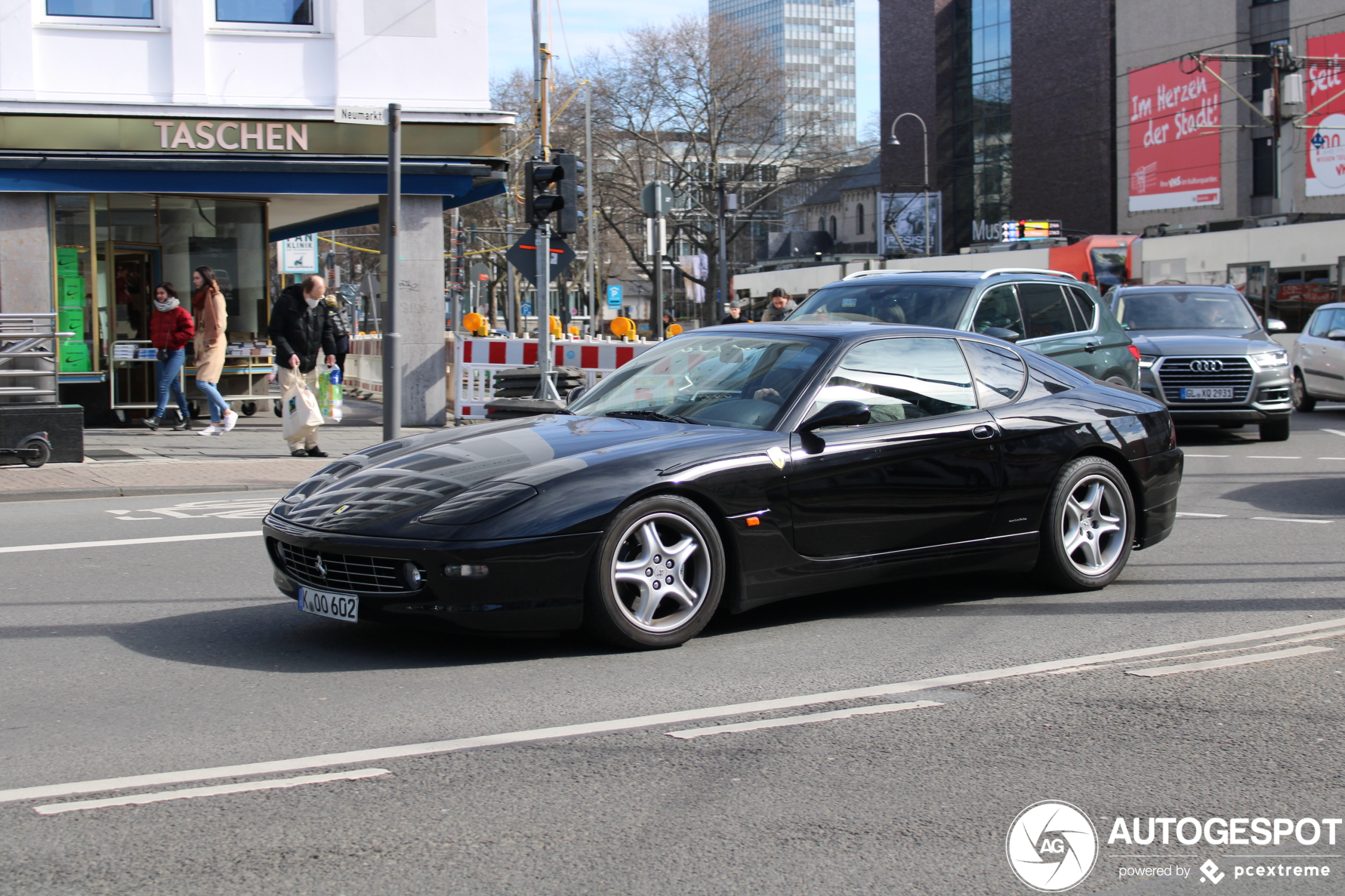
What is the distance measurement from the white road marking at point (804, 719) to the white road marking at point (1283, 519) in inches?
233

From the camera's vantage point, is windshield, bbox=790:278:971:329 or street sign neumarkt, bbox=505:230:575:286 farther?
street sign neumarkt, bbox=505:230:575:286

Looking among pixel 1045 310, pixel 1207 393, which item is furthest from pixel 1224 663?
pixel 1207 393

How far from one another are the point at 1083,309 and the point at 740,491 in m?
8.43

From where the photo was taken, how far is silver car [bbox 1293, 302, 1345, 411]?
20266mm

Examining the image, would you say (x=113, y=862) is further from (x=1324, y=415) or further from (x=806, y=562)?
(x=1324, y=415)

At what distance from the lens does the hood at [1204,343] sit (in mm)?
16312

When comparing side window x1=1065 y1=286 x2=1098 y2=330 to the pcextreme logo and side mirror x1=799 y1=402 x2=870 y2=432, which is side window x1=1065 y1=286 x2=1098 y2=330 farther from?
the pcextreme logo

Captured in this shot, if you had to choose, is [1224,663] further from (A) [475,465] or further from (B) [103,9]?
(B) [103,9]

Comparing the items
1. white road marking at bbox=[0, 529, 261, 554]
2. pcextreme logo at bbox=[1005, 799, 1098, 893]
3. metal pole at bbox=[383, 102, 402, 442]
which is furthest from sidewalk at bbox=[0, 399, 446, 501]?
pcextreme logo at bbox=[1005, 799, 1098, 893]

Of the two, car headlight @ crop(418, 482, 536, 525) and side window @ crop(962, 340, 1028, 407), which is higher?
side window @ crop(962, 340, 1028, 407)

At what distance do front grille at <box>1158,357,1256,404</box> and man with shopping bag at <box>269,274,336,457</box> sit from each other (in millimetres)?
9553

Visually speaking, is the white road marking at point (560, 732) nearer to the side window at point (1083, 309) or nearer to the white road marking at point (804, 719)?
the white road marking at point (804, 719)

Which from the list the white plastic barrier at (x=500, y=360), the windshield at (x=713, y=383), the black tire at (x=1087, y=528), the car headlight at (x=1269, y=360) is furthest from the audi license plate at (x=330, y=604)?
the car headlight at (x=1269, y=360)

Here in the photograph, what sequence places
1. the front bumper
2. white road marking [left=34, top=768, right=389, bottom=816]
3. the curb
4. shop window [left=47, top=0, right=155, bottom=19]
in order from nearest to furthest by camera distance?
white road marking [left=34, top=768, right=389, bottom=816], the front bumper, the curb, shop window [left=47, top=0, right=155, bottom=19]
